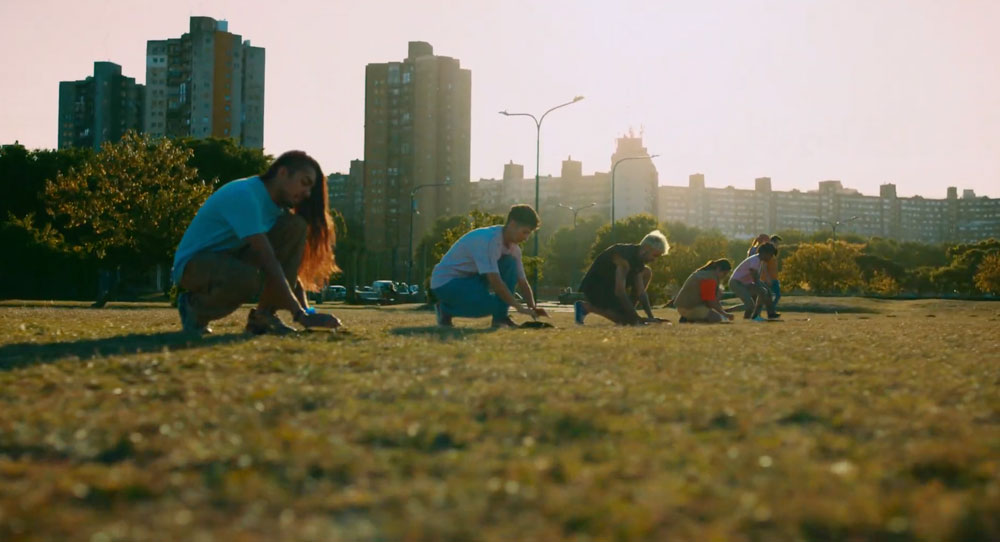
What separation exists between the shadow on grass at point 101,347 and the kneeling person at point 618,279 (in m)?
6.19

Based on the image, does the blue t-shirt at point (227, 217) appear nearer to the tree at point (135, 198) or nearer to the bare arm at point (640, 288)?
the bare arm at point (640, 288)

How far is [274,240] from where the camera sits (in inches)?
302

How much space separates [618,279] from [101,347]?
7522 millimetres

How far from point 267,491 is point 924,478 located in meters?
1.67

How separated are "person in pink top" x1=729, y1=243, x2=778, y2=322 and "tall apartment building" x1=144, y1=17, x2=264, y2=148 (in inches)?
3515

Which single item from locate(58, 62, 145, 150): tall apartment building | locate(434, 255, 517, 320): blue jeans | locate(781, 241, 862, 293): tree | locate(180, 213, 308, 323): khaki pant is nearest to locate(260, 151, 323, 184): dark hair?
locate(180, 213, 308, 323): khaki pant

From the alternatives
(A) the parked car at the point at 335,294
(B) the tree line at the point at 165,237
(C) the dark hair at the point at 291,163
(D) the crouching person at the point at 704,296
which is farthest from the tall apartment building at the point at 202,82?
(C) the dark hair at the point at 291,163

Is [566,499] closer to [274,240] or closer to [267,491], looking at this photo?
[267,491]

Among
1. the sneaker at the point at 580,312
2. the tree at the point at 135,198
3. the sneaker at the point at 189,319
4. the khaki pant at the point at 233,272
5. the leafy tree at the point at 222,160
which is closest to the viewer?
the khaki pant at the point at 233,272

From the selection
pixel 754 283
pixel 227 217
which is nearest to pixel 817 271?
pixel 754 283

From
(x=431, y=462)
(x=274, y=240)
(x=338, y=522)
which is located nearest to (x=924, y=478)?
(x=431, y=462)

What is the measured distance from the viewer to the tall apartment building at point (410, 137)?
4114 inches

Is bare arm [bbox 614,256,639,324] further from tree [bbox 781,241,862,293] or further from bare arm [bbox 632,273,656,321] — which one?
tree [bbox 781,241,862,293]

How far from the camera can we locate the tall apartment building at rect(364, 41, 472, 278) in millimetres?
104500
